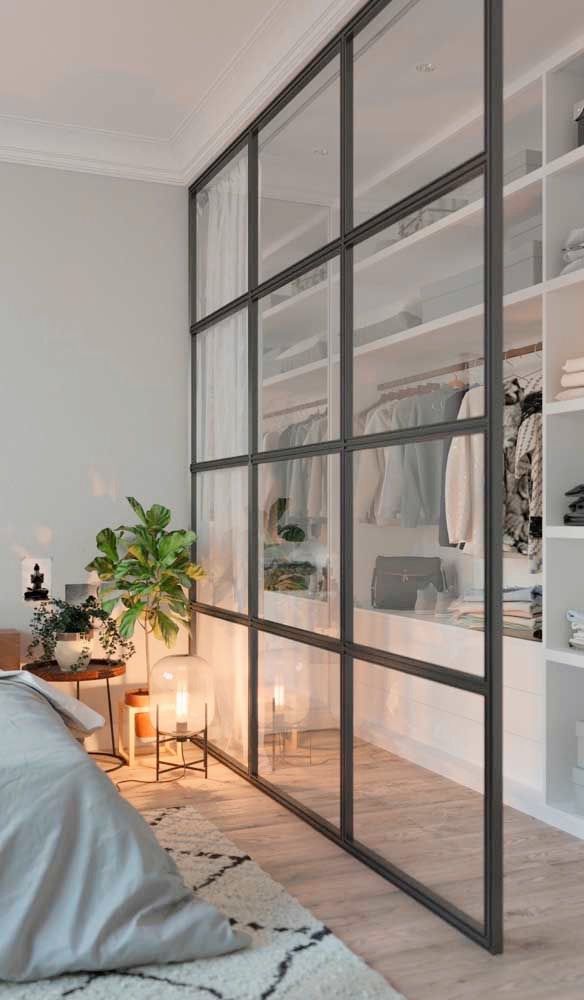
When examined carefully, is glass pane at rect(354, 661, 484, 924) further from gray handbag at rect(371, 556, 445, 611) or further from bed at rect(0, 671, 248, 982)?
bed at rect(0, 671, 248, 982)

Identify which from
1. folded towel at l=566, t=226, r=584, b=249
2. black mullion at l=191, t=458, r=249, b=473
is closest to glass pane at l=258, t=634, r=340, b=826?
black mullion at l=191, t=458, r=249, b=473

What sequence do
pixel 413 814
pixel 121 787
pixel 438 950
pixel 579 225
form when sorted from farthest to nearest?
pixel 121 787 → pixel 579 225 → pixel 413 814 → pixel 438 950

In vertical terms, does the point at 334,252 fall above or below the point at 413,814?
above

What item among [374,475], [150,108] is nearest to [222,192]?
[150,108]

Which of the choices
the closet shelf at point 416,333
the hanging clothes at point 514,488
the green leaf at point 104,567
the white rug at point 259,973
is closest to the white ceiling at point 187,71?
the closet shelf at point 416,333

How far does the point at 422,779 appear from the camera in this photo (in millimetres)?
2871

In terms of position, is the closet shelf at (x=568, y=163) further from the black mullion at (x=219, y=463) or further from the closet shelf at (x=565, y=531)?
the black mullion at (x=219, y=463)

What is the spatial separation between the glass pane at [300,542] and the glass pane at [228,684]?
0.34 metres

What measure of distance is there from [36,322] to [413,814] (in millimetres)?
2903

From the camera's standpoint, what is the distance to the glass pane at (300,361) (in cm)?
342

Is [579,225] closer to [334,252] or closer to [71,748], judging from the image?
[334,252]

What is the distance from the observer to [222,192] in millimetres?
4500

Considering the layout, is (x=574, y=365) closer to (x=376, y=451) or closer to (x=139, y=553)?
(x=376, y=451)

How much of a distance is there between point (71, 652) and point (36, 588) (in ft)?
1.85
